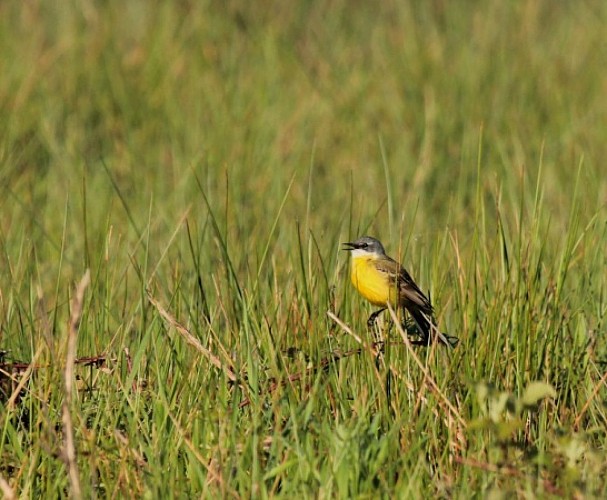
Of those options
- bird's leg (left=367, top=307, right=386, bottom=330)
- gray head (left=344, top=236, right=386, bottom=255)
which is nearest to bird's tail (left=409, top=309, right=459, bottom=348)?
bird's leg (left=367, top=307, right=386, bottom=330)

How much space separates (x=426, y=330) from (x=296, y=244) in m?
1.28

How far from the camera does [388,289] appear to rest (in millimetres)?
4414

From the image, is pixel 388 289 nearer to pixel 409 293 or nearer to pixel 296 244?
pixel 409 293

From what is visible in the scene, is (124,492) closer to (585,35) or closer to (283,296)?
(283,296)

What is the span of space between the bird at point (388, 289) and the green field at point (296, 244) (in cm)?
7

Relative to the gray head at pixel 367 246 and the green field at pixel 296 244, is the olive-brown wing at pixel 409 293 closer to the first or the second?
the green field at pixel 296 244

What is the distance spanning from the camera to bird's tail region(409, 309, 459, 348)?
4051mm

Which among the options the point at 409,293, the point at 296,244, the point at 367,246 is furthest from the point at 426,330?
the point at 296,244

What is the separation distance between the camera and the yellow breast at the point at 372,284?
444 centimetres

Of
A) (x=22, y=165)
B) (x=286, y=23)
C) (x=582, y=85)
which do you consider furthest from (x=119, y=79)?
→ (x=582, y=85)

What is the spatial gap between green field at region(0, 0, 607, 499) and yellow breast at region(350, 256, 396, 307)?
64mm

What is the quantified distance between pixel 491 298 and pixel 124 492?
158 cm

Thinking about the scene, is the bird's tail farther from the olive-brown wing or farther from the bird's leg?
the bird's leg

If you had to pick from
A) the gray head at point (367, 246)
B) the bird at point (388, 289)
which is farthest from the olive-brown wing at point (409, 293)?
the gray head at point (367, 246)
